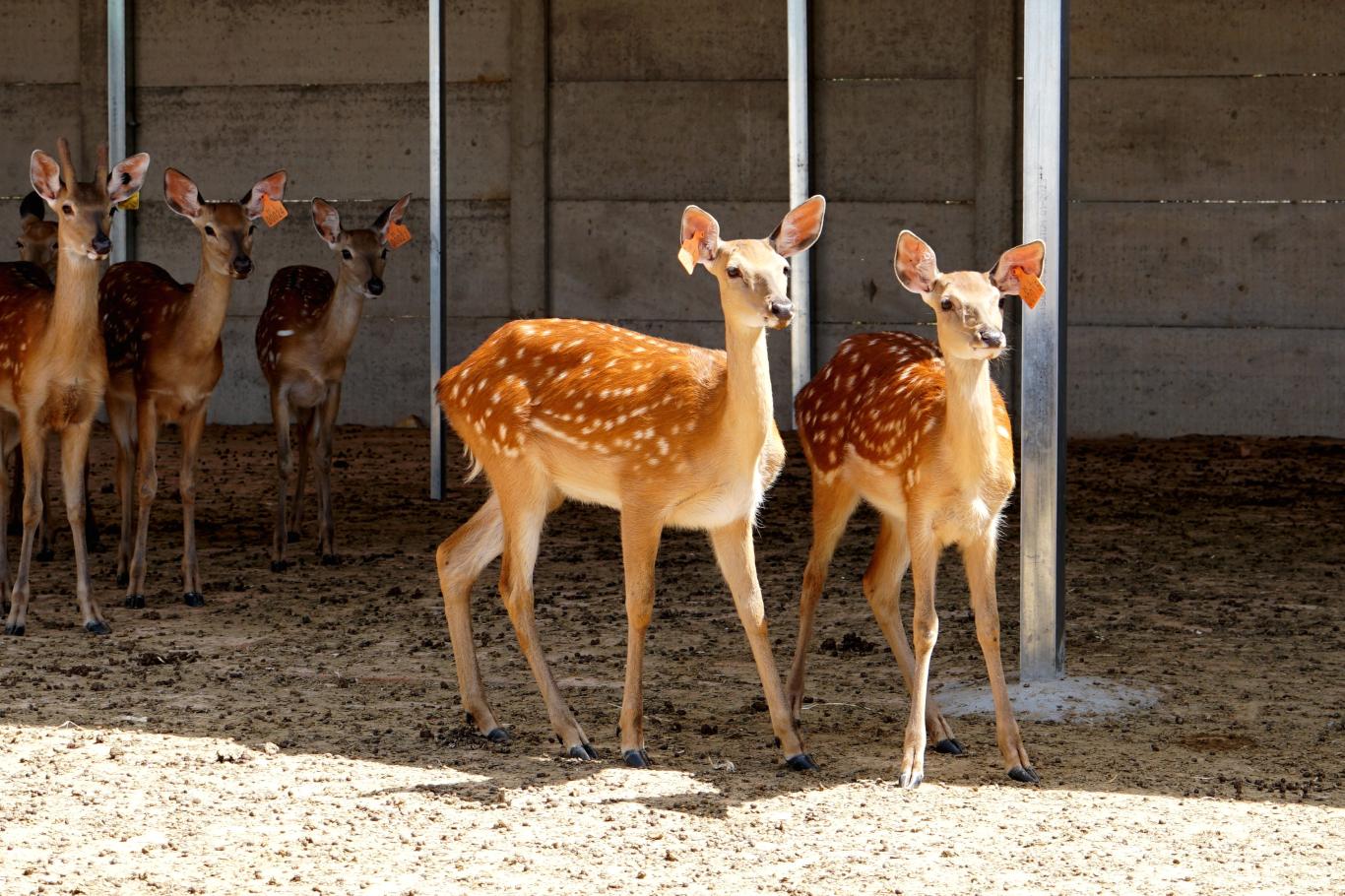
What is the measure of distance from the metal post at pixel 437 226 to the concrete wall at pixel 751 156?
2301mm

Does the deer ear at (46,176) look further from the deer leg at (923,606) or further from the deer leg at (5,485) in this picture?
the deer leg at (923,606)

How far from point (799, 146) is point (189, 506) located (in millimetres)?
4074

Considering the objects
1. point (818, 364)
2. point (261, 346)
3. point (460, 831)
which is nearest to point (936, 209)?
point (818, 364)

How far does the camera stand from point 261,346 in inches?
344

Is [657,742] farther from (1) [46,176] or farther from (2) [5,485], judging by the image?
(1) [46,176]

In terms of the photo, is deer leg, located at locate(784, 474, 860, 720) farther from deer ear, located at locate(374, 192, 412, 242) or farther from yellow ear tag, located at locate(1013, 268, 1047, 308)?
deer ear, located at locate(374, 192, 412, 242)

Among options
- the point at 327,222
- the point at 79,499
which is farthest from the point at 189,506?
the point at 327,222

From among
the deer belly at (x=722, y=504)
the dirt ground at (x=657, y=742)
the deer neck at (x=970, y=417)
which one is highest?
the deer neck at (x=970, y=417)

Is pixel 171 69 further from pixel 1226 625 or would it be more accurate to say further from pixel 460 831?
pixel 460 831

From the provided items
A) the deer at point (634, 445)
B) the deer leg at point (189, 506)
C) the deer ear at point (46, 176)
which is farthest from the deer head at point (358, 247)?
the deer at point (634, 445)

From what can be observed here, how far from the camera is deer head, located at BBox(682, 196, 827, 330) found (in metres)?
4.79

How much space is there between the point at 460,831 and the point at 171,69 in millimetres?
9952

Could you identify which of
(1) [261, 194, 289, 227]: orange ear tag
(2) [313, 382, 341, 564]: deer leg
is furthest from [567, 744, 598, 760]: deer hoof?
(1) [261, 194, 289, 227]: orange ear tag

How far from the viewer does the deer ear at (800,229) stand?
16.9 feet
